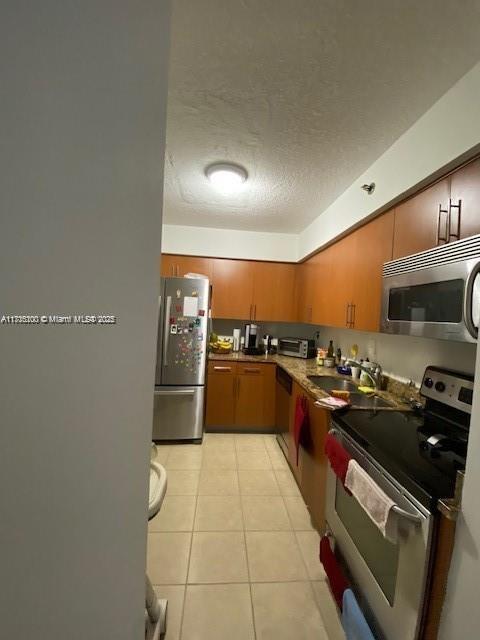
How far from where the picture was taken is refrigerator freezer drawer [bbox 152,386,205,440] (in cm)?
290

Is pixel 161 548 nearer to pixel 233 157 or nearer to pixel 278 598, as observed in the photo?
pixel 278 598

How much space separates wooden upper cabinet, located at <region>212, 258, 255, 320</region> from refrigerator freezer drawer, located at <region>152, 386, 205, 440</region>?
1.06m

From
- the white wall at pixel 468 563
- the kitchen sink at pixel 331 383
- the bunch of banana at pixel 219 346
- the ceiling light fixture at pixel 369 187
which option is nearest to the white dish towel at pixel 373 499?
the white wall at pixel 468 563

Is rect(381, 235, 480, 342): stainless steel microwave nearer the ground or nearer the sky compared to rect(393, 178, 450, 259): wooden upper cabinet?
nearer the ground

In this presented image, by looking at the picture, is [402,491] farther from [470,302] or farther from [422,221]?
[422,221]

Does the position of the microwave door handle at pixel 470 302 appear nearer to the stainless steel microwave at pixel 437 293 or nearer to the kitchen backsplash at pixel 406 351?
the stainless steel microwave at pixel 437 293

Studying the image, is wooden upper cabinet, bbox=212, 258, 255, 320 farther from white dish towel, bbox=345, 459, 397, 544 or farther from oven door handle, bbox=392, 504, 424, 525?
oven door handle, bbox=392, 504, 424, 525

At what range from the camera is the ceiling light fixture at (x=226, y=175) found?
198 cm

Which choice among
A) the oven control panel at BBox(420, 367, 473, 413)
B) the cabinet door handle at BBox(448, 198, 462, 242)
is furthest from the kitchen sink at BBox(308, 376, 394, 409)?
the cabinet door handle at BBox(448, 198, 462, 242)

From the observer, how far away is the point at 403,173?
1.48 metres

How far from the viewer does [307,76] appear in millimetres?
1193

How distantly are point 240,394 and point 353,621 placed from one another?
221 centimetres

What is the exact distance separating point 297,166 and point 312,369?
71.7 inches

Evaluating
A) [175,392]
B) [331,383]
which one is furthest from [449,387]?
[175,392]
